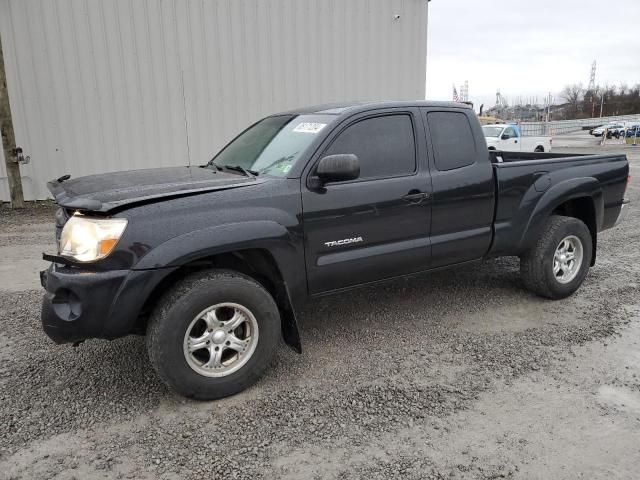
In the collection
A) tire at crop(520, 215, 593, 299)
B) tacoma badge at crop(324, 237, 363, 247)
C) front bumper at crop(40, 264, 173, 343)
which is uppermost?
tacoma badge at crop(324, 237, 363, 247)

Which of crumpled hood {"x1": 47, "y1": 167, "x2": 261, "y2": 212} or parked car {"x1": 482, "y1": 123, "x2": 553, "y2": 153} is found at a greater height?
crumpled hood {"x1": 47, "y1": 167, "x2": 261, "y2": 212}

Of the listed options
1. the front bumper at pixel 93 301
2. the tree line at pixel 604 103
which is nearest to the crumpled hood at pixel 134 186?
the front bumper at pixel 93 301

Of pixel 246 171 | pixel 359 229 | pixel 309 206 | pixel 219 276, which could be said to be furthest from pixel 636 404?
pixel 246 171

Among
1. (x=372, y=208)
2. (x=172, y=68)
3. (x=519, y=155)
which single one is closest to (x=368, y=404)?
(x=372, y=208)

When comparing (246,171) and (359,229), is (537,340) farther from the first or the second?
(246,171)

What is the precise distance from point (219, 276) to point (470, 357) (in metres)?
1.92

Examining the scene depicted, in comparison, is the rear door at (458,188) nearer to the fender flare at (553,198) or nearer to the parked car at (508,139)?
the fender flare at (553,198)

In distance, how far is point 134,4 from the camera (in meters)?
10.4

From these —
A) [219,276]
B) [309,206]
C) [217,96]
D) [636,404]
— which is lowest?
[636,404]

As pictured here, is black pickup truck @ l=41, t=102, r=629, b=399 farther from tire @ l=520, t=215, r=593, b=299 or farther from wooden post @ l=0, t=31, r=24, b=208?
wooden post @ l=0, t=31, r=24, b=208

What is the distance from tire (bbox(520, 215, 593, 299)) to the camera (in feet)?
15.0

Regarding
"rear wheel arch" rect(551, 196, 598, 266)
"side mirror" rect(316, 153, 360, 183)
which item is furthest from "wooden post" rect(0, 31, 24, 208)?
"rear wheel arch" rect(551, 196, 598, 266)

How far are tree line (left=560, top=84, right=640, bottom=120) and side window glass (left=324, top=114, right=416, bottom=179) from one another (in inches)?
3049

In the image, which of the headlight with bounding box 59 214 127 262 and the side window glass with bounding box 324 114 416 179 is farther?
the side window glass with bounding box 324 114 416 179
